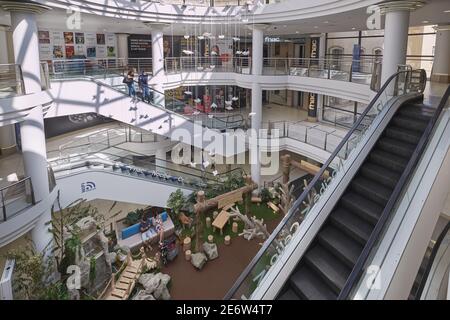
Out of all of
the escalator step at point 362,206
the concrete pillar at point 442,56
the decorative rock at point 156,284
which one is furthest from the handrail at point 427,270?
the concrete pillar at point 442,56

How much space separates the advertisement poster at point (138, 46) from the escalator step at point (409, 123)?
16634mm

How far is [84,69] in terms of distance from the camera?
10648 mm

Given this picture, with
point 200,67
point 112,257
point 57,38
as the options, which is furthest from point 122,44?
point 112,257

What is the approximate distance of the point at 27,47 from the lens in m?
7.04

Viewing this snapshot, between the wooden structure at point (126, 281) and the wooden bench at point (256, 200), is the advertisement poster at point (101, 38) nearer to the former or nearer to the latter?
the wooden bench at point (256, 200)

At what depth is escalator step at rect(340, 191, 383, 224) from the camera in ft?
12.7

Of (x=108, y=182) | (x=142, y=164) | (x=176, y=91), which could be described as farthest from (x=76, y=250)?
(x=176, y=91)

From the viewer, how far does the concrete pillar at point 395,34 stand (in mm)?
7211

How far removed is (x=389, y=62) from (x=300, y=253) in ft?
17.8

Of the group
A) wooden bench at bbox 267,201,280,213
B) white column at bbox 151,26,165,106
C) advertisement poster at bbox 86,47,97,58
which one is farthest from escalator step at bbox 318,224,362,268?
advertisement poster at bbox 86,47,97,58

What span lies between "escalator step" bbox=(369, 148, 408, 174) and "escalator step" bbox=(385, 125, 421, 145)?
325 mm

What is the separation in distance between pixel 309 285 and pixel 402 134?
245cm

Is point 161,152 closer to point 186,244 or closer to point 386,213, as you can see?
point 186,244
